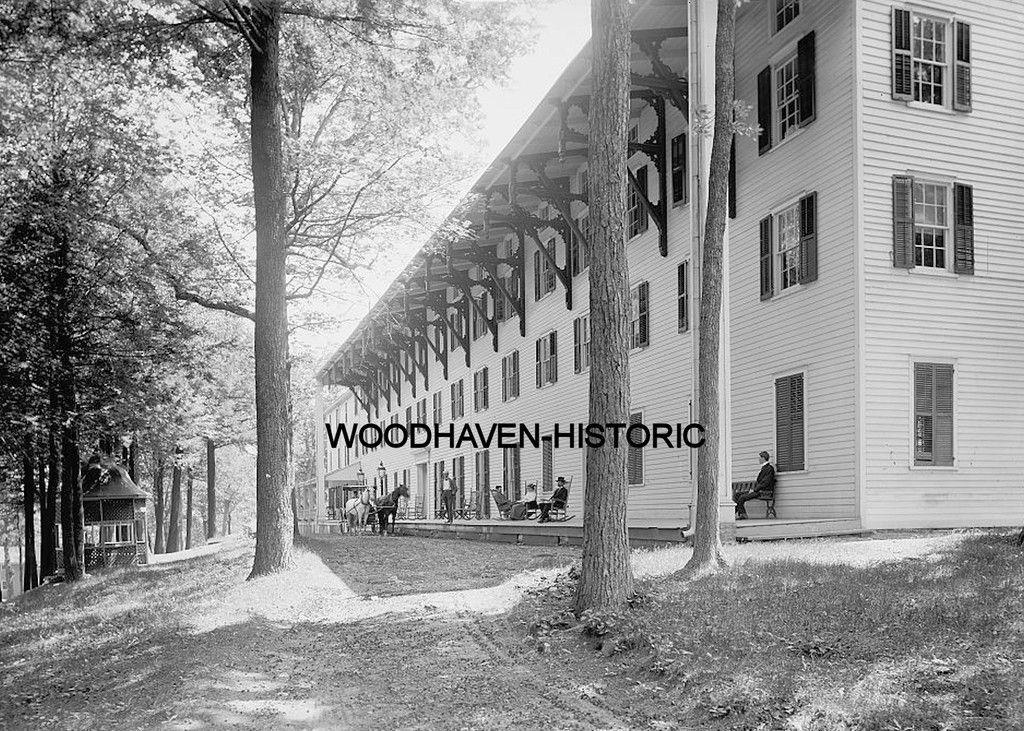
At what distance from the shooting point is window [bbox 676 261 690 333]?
2278 cm

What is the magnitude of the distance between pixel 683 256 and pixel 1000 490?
853 cm

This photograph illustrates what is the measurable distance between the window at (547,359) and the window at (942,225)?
1496 cm

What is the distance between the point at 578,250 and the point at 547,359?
420 centimetres

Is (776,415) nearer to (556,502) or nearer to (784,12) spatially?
(784,12)

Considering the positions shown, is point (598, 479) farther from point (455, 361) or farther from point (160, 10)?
point (455, 361)

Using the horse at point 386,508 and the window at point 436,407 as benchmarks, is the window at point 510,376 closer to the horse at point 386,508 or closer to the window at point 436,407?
the horse at point 386,508

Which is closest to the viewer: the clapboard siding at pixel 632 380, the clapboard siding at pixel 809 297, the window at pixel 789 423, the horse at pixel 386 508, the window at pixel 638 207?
the clapboard siding at pixel 809 297

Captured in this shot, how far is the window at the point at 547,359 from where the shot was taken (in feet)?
104

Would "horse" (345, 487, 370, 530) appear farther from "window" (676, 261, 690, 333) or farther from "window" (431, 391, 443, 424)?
"window" (676, 261, 690, 333)

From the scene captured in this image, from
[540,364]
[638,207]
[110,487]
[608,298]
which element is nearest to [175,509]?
[110,487]

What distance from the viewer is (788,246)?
1956cm

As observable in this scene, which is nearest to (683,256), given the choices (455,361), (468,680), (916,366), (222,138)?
(916,366)

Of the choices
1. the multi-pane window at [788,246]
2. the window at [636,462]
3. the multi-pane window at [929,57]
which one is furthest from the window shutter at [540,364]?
the multi-pane window at [929,57]

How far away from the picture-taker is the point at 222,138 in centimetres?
2014
